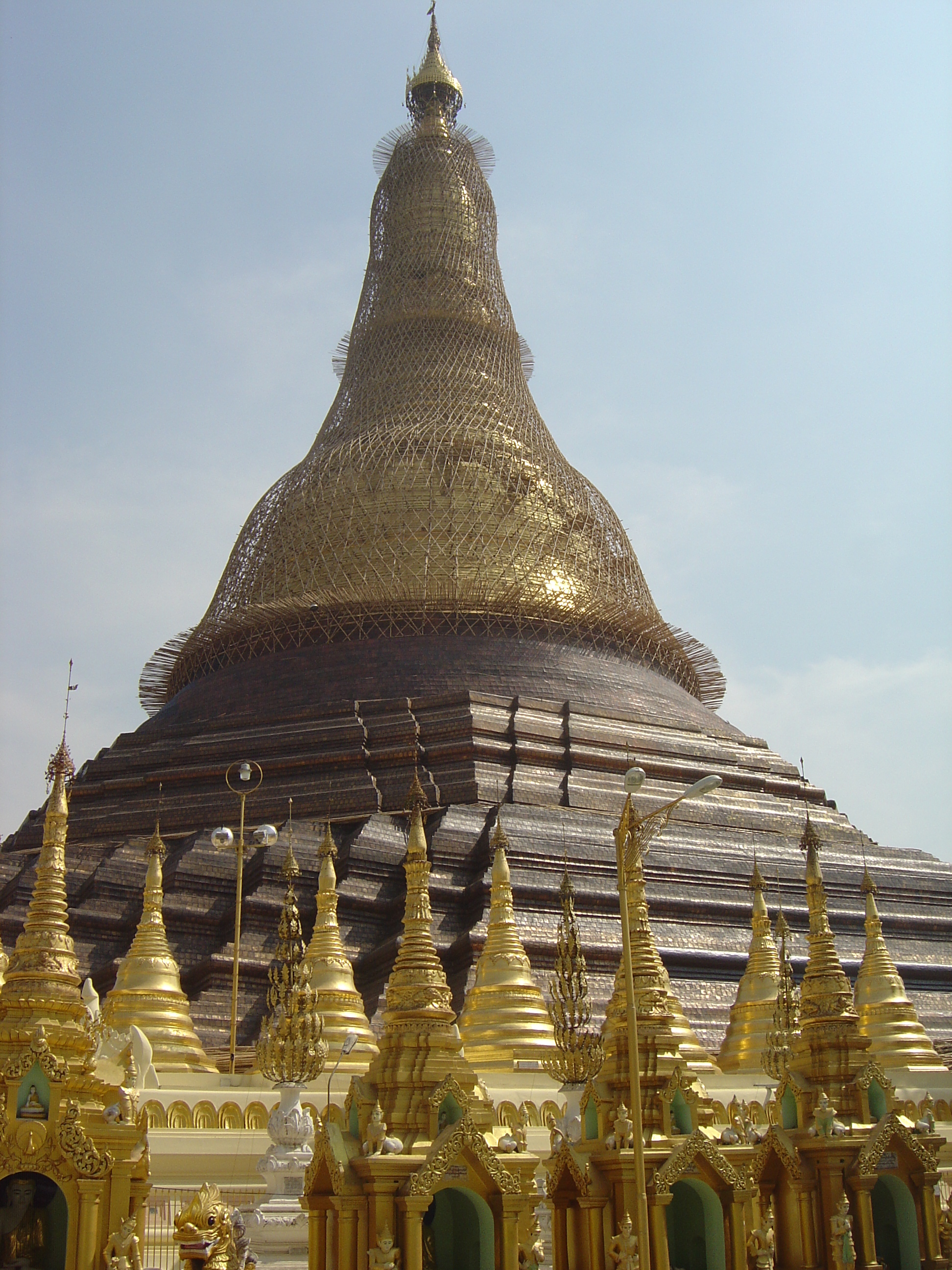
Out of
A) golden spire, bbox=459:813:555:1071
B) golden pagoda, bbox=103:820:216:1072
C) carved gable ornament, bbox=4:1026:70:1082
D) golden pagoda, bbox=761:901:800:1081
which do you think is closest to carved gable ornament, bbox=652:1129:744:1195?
carved gable ornament, bbox=4:1026:70:1082

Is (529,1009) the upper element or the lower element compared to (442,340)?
lower

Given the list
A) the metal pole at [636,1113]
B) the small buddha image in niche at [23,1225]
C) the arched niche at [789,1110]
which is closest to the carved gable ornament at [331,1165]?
the small buddha image in niche at [23,1225]

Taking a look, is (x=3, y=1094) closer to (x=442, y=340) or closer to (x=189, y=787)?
(x=189, y=787)

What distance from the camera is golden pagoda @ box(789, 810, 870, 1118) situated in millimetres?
13148

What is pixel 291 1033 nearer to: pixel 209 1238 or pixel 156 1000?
pixel 156 1000

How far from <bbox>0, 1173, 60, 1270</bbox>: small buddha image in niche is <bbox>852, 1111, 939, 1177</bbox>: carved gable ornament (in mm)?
6691

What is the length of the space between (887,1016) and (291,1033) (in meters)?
11.0

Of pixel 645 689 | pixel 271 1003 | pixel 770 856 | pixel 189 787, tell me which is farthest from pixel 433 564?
pixel 271 1003

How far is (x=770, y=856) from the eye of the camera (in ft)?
96.6

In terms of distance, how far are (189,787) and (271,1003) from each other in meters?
13.8

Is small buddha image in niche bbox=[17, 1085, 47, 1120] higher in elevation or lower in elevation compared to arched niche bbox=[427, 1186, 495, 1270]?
higher

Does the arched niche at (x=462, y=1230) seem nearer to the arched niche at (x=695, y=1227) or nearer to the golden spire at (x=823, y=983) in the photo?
the arched niche at (x=695, y=1227)

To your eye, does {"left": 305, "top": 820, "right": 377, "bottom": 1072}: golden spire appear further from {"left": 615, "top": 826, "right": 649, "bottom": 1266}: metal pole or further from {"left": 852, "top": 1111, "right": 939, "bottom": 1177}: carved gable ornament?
{"left": 615, "top": 826, "right": 649, "bottom": 1266}: metal pole

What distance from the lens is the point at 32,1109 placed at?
9.81m
